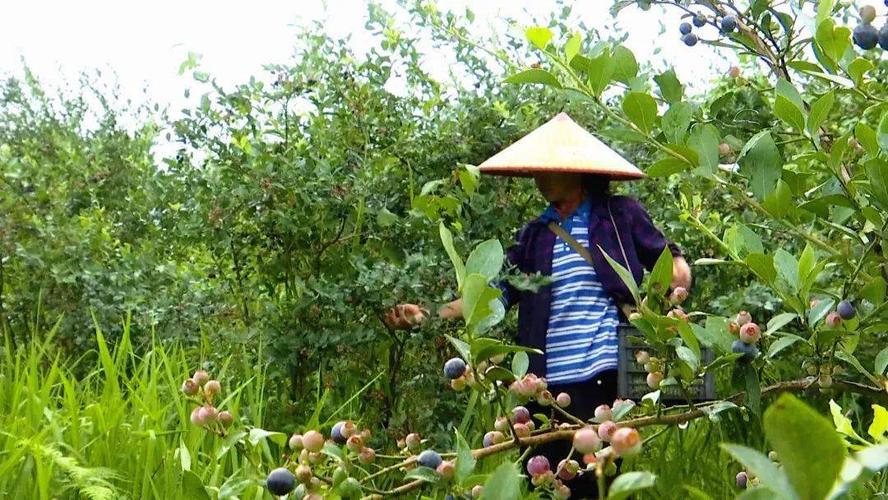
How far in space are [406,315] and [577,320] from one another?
420mm

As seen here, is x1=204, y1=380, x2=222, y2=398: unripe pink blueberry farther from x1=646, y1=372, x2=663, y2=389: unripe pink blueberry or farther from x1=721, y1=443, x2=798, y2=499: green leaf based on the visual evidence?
x1=721, y1=443, x2=798, y2=499: green leaf

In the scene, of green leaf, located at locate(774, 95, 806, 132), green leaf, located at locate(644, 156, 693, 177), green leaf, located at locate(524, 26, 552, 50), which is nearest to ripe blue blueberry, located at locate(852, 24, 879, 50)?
green leaf, located at locate(774, 95, 806, 132)

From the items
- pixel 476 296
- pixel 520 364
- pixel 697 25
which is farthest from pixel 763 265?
pixel 697 25

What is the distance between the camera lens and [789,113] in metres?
1.05

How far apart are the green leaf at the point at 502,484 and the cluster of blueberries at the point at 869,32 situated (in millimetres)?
703

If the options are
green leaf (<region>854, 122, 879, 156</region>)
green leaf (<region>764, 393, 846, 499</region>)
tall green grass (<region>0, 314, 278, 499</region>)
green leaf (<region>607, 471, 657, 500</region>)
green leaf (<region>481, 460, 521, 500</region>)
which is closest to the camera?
green leaf (<region>764, 393, 846, 499</region>)

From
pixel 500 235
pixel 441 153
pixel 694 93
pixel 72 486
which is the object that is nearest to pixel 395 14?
pixel 441 153

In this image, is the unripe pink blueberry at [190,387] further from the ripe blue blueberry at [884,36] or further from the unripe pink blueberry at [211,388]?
the ripe blue blueberry at [884,36]

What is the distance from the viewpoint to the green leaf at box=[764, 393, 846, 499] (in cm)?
38

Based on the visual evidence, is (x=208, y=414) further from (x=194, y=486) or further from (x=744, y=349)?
(x=744, y=349)

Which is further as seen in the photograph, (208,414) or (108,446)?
(108,446)

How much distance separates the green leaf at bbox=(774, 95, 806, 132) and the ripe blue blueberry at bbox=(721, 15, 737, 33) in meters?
0.36

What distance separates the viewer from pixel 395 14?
10.2ft

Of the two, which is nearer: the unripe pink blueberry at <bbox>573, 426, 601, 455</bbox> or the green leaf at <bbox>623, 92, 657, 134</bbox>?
the unripe pink blueberry at <bbox>573, 426, 601, 455</bbox>
